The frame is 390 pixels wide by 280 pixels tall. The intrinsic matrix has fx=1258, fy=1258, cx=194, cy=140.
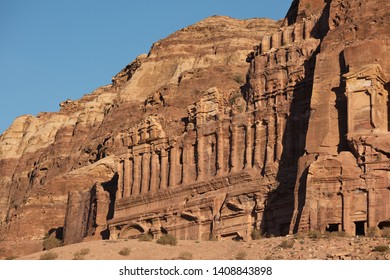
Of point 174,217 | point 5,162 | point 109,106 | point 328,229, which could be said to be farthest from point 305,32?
point 5,162

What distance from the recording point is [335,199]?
2291 inches

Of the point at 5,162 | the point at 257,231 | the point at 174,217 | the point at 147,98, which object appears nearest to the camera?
the point at 257,231

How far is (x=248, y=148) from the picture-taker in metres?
69.3

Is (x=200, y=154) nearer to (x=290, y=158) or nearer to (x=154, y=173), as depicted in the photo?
(x=154, y=173)

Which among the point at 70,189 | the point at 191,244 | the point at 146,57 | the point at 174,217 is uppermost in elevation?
the point at 146,57

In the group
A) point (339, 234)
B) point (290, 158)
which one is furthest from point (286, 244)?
point (290, 158)

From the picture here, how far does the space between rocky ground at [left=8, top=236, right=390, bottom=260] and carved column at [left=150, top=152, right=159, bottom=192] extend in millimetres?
14538

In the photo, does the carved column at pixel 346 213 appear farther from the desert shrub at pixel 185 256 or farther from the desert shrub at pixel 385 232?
the desert shrub at pixel 185 256

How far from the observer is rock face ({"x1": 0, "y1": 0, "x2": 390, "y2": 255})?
192ft

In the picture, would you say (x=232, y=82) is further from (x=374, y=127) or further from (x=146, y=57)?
(x=374, y=127)

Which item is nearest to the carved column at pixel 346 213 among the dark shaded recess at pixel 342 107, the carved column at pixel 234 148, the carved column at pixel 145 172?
the dark shaded recess at pixel 342 107

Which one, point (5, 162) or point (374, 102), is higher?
point (5, 162)

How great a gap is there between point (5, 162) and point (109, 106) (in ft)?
59.7

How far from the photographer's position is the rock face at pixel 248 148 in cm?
5866
